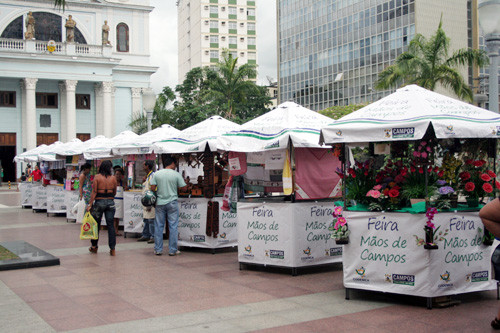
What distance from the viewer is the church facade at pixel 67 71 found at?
55.4 metres

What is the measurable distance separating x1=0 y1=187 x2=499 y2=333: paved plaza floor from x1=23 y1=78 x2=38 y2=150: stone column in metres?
47.3

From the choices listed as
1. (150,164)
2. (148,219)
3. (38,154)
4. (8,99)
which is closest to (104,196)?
(148,219)

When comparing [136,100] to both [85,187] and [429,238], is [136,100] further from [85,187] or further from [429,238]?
[429,238]

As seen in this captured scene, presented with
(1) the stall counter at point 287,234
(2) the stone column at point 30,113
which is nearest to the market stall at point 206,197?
(1) the stall counter at point 287,234

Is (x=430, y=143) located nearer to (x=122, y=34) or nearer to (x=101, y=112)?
(x=101, y=112)

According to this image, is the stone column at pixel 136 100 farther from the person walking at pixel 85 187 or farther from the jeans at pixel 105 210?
the jeans at pixel 105 210

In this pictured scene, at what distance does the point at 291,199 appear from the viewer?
9812mm

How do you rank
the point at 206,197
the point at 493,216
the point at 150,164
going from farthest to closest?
the point at 150,164 < the point at 206,197 < the point at 493,216

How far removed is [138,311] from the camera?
7309 mm

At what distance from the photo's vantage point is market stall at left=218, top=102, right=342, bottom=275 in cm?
966

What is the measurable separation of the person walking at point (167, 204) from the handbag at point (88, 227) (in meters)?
1.33

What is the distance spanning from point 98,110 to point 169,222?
2044 inches

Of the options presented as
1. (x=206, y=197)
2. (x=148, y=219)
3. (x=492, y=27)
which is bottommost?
(x=148, y=219)

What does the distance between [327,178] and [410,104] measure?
309 cm
